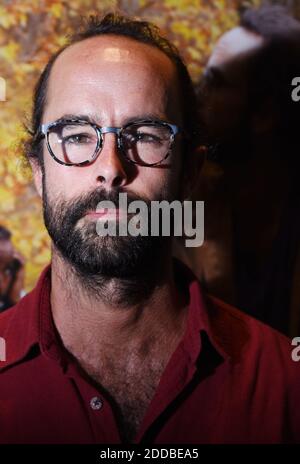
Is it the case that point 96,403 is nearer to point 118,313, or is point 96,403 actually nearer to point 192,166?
point 118,313

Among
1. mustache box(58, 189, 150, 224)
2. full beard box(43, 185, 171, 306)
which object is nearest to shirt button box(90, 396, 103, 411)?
full beard box(43, 185, 171, 306)

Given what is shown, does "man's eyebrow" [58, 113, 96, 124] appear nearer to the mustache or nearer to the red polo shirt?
the mustache

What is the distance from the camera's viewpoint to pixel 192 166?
137cm

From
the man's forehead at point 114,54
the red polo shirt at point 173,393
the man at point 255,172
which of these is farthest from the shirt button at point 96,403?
the man's forehead at point 114,54

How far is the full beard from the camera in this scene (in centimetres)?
116

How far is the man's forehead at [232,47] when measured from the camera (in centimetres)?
157

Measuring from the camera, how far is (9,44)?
4.76 ft

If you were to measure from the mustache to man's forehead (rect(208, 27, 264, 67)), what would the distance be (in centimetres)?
61

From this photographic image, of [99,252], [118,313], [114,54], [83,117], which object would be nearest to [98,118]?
[83,117]

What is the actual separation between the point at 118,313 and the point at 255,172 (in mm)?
620
